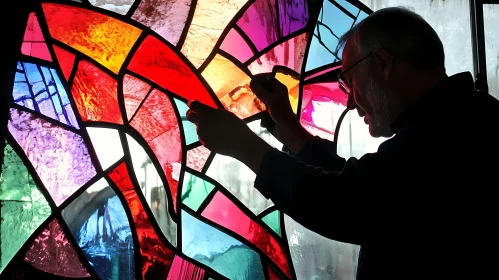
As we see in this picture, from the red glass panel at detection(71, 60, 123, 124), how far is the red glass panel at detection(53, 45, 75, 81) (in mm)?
19

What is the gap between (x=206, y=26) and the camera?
1.24 metres

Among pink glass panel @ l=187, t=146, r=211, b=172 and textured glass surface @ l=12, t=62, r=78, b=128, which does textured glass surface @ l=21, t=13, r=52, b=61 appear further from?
pink glass panel @ l=187, t=146, r=211, b=172

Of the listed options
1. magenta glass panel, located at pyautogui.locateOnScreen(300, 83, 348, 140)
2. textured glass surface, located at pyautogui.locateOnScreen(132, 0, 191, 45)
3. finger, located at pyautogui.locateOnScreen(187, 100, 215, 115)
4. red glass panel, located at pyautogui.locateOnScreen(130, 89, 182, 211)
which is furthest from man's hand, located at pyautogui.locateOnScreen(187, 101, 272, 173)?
magenta glass panel, located at pyautogui.locateOnScreen(300, 83, 348, 140)

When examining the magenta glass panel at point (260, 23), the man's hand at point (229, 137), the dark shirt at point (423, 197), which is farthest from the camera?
the magenta glass panel at point (260, 23)

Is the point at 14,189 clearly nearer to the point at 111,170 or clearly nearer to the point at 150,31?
the point at 111,170

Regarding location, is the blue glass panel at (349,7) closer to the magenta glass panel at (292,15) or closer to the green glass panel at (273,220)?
the magenta glass panel at (292,15)

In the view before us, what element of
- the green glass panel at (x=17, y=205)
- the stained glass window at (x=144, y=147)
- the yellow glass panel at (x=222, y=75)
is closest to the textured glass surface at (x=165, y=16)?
the stained glass window at (x=144, y=147)

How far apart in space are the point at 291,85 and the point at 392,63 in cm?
42

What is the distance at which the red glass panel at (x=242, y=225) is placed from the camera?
1173 millimetres

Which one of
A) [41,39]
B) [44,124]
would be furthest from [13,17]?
[44,124]

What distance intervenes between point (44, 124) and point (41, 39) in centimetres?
19

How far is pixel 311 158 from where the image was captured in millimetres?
1085

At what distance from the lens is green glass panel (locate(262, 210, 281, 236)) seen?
48.4 inches

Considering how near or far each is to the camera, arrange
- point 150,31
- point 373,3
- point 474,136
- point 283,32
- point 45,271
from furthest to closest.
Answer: point 373,3 → point 283,32 → point 150,31 → point 45,271 → point 474,136
